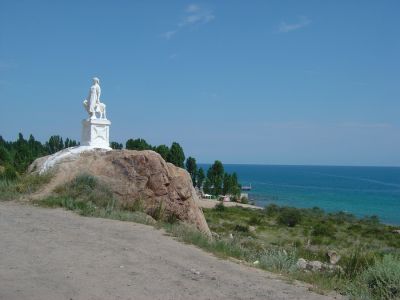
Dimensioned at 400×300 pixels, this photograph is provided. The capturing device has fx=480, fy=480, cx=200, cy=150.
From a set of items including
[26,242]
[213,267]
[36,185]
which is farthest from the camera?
[36,185]

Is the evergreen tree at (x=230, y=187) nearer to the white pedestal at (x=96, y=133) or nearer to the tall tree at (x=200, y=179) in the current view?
the tall tree at (x=200, y=179)

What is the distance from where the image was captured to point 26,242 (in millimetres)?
9719

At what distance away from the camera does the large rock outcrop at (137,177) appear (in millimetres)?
16344

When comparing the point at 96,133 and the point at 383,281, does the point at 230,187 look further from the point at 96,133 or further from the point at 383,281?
the point at 383,281

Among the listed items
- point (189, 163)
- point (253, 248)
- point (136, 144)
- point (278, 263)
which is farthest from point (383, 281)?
point (189, 163)

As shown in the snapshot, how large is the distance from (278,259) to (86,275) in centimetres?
442

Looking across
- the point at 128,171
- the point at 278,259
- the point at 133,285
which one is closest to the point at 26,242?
the point at 133,285

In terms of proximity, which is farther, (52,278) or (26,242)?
(26,242)

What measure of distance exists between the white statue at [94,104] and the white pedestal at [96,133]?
0.37 m

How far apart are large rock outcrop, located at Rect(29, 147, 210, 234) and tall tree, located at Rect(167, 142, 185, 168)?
4693 centimetres

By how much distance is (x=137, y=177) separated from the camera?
16562mm

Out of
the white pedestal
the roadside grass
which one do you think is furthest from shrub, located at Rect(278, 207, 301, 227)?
the white pedestal

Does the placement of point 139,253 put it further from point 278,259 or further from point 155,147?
point 155,147

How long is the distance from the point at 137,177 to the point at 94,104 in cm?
448
